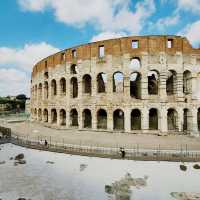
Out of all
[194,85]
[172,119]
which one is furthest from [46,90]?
[194,85]

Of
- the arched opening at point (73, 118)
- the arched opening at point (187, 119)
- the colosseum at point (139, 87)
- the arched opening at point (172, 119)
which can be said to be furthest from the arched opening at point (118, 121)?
the arched opening at point (187, 119)

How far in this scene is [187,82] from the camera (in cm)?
2439

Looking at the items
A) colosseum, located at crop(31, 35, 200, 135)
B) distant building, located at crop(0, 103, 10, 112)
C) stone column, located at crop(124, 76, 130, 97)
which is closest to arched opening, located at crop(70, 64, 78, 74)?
colosseum, located at crop(31, 35, 200, 135)

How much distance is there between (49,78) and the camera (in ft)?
98.8

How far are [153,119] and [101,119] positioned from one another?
5.34 metres

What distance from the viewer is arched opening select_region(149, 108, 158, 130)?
24.5 metres

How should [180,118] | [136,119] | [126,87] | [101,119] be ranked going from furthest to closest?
[101,119], [136,119], [126,87], [180,118]

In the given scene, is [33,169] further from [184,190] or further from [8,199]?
[184,190]

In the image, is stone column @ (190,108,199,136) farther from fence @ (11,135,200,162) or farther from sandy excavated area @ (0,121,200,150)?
fence @ (11,135,200,162)

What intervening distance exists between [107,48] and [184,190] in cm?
1600

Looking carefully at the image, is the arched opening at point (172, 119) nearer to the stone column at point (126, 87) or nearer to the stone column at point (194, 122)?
the stone column at point (194, 122)

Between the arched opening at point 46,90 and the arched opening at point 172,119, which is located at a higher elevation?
the arched opening at point 46,90

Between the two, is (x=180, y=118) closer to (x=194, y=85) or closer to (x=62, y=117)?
(x=194, y=85)

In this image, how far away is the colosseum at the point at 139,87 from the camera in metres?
A: 23.0
